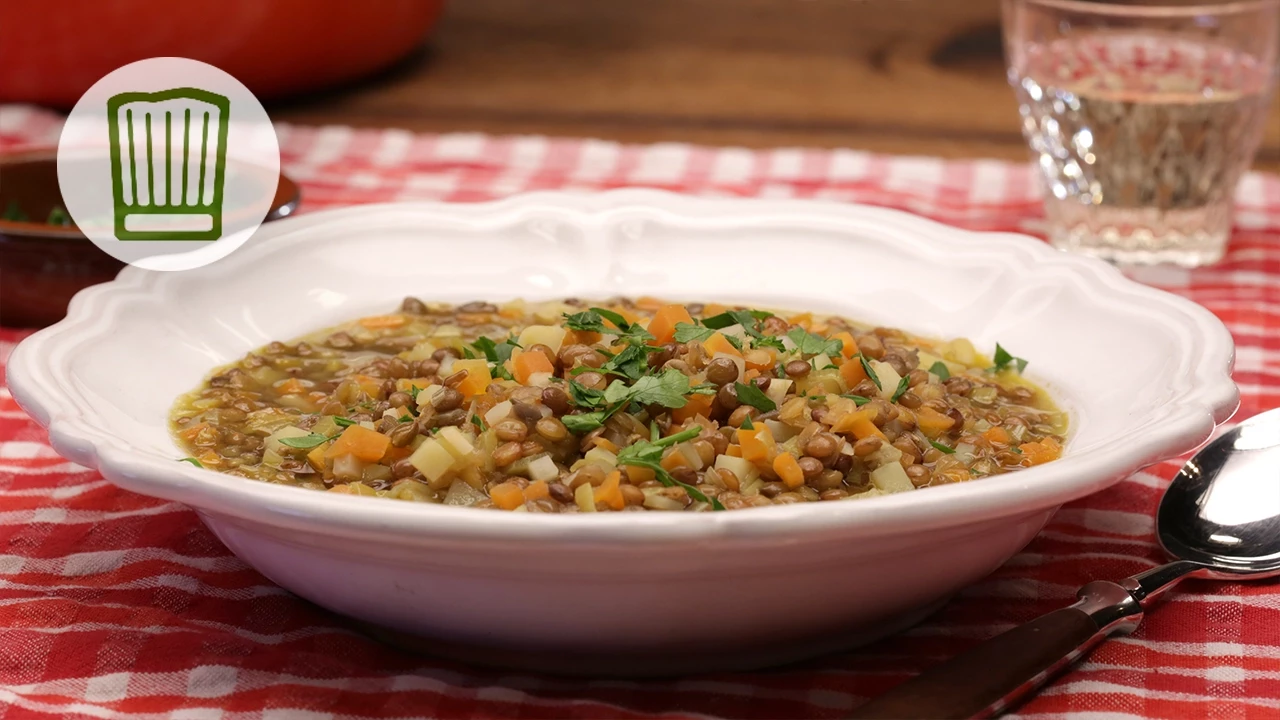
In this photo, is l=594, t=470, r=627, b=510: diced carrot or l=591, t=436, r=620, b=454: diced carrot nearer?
l=594, t=470, r=627, b=510: diced carrot

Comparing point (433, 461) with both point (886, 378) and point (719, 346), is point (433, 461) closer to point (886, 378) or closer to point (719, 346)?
point (719, 346)

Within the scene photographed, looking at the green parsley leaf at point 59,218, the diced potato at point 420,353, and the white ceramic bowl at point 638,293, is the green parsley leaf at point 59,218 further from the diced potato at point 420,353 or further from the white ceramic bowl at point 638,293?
the diced potato at point 420,353

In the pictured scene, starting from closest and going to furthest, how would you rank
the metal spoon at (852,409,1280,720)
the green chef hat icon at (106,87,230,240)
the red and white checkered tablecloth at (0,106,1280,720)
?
1. the metal spoon at (852,409,1280,720)
2. the red and white checkered tablecloth at (0,106,1280,720)
3. the green chef hat icon at (106,87,230,240)

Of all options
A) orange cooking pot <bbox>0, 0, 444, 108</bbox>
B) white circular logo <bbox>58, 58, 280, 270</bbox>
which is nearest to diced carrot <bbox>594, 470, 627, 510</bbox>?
white circular logo <bbox>58, 58, 280, 270</bbox>

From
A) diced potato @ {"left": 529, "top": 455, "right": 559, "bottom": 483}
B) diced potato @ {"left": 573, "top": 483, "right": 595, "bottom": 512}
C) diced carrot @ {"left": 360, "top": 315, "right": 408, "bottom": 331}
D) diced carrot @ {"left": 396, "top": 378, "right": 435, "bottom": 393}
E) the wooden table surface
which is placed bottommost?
the wooden table surface

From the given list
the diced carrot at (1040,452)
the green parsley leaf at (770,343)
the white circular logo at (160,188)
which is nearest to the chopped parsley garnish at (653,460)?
the green parsley leaf at (770,343)

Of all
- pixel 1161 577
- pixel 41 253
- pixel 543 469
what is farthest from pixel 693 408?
pixel 41 253

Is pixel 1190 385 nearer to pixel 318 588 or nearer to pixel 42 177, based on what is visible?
pixel 318 588

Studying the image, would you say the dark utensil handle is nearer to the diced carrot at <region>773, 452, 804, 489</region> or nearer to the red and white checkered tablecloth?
the red and white checkered tablecloth
